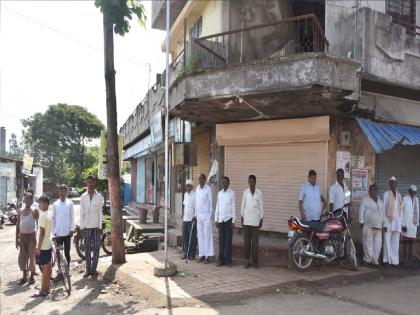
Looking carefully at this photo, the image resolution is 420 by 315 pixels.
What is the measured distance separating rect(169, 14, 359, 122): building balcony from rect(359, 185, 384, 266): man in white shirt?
2.06 meters

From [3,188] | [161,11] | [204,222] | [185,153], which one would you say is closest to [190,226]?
[204,222]

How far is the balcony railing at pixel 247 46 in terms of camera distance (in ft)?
31.9

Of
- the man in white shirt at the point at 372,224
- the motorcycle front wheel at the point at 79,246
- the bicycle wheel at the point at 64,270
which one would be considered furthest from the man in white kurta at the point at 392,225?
the motorcycle front wheel at the point at 79,246

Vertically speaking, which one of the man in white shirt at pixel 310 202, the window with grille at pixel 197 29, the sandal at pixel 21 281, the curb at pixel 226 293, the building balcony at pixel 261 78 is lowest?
the sandal at pixel 21 281

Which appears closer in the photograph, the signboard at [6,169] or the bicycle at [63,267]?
the bicycle at [63,267]

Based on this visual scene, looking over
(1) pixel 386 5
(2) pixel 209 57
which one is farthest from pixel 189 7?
(1) pixel 386 5

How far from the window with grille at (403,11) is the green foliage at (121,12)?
20.0 feet

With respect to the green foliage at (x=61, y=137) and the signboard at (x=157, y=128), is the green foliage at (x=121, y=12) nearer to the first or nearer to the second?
the signboard at (x=157, y=128)

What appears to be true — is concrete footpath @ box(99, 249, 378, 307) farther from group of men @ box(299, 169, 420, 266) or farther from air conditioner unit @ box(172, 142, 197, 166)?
air conditioner unit @ box(172, 142, 197, 166)

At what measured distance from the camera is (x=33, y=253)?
8430 mm

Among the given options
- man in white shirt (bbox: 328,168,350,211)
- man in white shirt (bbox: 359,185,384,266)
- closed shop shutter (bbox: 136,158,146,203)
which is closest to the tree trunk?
man in white shirt (bbox: 328,168,350,211)

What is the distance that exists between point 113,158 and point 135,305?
11.6ft

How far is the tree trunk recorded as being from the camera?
9070mm

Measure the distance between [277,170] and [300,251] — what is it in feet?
9.22
